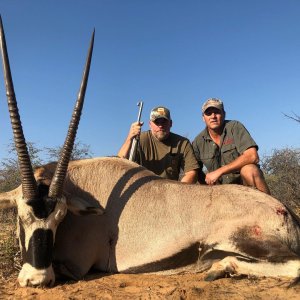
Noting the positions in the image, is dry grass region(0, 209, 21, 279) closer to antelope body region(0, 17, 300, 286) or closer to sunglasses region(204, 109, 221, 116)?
antelope body region(0, 17, 300, 286)

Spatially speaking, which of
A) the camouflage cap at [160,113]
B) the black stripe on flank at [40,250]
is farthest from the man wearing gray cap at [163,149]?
the black stripe on flank at [40,250]

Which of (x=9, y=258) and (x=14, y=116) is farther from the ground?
(x=14, y=116)

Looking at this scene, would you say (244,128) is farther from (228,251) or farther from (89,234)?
(89,234)

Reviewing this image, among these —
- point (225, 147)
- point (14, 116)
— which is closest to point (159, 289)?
point (14, 116)

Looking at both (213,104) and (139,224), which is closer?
(139,224)

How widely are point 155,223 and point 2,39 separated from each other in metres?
2.24

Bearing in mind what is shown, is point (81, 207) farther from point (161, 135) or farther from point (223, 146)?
point (223, 146)

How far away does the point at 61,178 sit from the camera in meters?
→ 3.92

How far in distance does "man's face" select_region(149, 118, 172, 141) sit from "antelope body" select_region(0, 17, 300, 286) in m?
2.32

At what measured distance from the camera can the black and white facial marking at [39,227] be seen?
3.58 meters

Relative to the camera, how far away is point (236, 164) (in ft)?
19.2

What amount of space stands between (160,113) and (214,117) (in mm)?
838

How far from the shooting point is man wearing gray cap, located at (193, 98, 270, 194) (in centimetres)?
597

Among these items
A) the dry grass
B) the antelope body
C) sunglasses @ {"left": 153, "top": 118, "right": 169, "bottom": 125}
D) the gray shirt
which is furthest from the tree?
the dry grass
